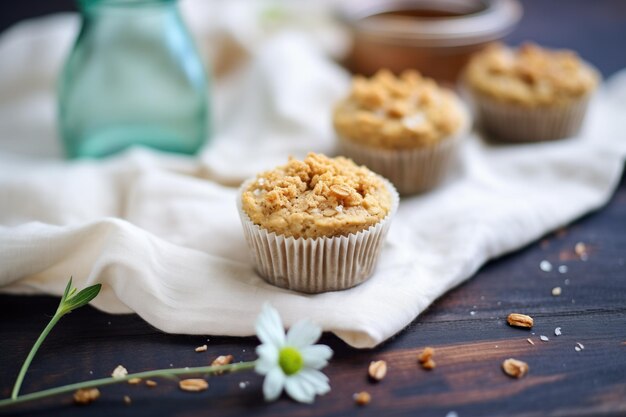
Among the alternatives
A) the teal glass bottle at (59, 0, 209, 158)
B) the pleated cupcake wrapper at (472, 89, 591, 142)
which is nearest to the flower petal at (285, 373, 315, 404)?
the teal glass bottle at (59, 0, 209, 158)

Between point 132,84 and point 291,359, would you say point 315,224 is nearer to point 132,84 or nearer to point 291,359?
point 291,359

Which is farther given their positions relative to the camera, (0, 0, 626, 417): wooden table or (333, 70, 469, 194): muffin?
(333, 70, 469, 194): muffin

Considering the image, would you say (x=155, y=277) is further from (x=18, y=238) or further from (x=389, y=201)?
(x=389, y=201)

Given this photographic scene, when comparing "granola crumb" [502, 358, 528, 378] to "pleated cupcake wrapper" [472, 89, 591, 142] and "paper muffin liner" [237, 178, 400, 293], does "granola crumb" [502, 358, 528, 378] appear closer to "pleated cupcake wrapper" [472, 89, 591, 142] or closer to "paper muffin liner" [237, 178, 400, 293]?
"paper muffin liner" [237, 178, 400, 293]

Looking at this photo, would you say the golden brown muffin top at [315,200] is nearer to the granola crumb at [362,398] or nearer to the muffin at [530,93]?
the granola crumb at [362,398]

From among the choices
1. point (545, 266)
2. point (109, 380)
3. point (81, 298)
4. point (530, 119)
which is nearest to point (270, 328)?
point (109, 380)

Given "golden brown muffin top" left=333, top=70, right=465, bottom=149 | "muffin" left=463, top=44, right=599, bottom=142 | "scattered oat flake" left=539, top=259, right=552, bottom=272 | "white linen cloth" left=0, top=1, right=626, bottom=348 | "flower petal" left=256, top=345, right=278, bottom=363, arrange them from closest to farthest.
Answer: "flower petal" left=256, top=345, right=278, bottom=363 < "white linen cloth" left=0, top=1, right=626, bottom=348 < "scattered oat flake" left=539, top=259, right=552, bottom=272 < "golden brown muffin top" left=333, top=70, right=465, bottom=149 < "muffin" left=463, top=44, right=599, bottom=142
